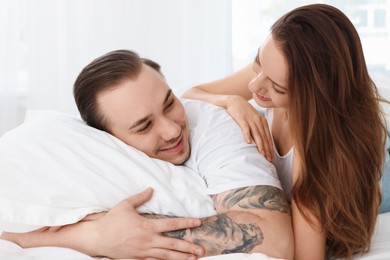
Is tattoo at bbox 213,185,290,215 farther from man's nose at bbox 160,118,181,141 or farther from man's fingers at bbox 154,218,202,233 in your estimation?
man's nose at bbox 160,118,181,141

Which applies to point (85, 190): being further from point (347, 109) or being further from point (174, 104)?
point (347, 109)

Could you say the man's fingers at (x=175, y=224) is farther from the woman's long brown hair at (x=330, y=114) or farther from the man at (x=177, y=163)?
the woman's long brown hair at (x=330, y=114)

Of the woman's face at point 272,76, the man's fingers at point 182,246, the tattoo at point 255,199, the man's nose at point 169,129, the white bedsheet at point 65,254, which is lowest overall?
the white bedsheet at point 65,254

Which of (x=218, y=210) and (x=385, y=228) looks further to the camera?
(x=385, y=228)

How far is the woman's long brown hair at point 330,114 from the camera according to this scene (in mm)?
1549

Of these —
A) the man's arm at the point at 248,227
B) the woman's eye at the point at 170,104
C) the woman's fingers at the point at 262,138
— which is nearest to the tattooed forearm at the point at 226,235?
the man's arm at the point at 248,227

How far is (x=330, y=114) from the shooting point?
157 centimetres

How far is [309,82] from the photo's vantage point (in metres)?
1.55

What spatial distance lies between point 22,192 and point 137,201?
29 cm

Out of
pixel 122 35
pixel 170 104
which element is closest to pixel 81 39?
pixel 122 35

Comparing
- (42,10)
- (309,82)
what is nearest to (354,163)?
(309,82)

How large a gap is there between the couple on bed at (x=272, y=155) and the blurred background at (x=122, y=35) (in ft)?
6.90

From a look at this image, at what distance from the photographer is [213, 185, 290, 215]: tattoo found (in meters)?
1.55

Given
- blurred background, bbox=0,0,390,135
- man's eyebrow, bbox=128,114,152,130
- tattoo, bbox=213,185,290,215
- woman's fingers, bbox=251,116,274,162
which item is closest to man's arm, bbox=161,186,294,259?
tattoo, bbox=213,185,290,215
